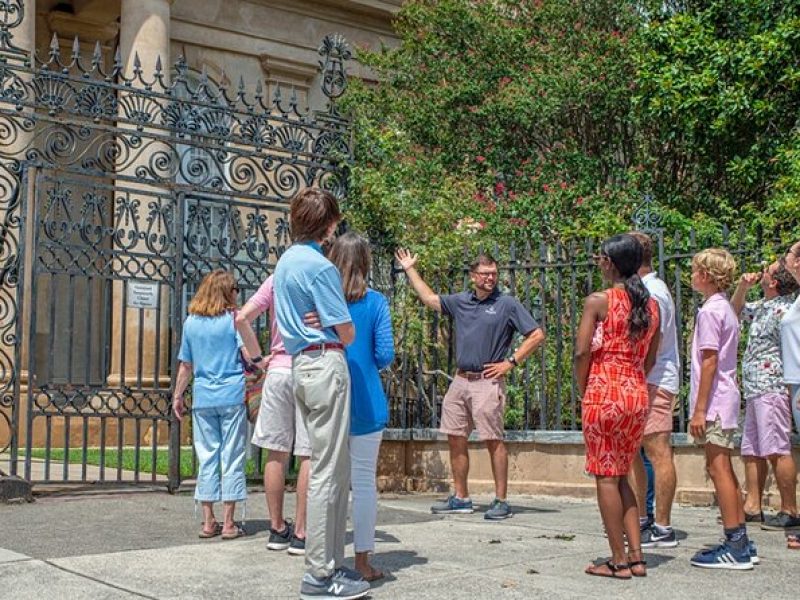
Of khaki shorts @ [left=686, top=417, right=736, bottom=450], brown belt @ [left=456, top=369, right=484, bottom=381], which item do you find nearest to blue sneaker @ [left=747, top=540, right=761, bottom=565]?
→ khaki shorts @ [left=686, top=417, right=736, bottom=450]

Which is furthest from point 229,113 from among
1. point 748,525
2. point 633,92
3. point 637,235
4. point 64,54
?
point 64,54

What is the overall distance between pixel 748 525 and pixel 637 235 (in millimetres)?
2796

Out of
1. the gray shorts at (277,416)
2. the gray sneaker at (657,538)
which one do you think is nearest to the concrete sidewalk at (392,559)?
the gray sneaker at (657,538)

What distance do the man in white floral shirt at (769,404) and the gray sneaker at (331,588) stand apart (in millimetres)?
3667

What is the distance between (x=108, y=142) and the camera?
9.80 m

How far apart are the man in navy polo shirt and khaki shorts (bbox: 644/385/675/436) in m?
1.60

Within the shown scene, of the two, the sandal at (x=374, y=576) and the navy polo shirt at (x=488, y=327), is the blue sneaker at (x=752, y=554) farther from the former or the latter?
the navy polo shirt at (x=488, y=327)

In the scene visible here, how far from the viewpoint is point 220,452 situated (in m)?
7.02

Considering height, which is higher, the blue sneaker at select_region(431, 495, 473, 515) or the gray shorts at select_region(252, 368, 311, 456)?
the gray shorts at select_region(252, 368, 311, 456)

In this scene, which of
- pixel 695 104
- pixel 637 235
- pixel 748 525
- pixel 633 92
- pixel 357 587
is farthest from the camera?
pixel 633 92

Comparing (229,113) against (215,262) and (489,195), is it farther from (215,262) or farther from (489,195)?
(489,195)

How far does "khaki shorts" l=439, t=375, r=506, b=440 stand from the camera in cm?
813

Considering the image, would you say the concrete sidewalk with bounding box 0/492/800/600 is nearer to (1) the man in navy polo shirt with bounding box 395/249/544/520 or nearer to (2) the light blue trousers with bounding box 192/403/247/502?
(2) the light blue trousers with bounding box 192/403/247/502

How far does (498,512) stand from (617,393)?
8.56ft
